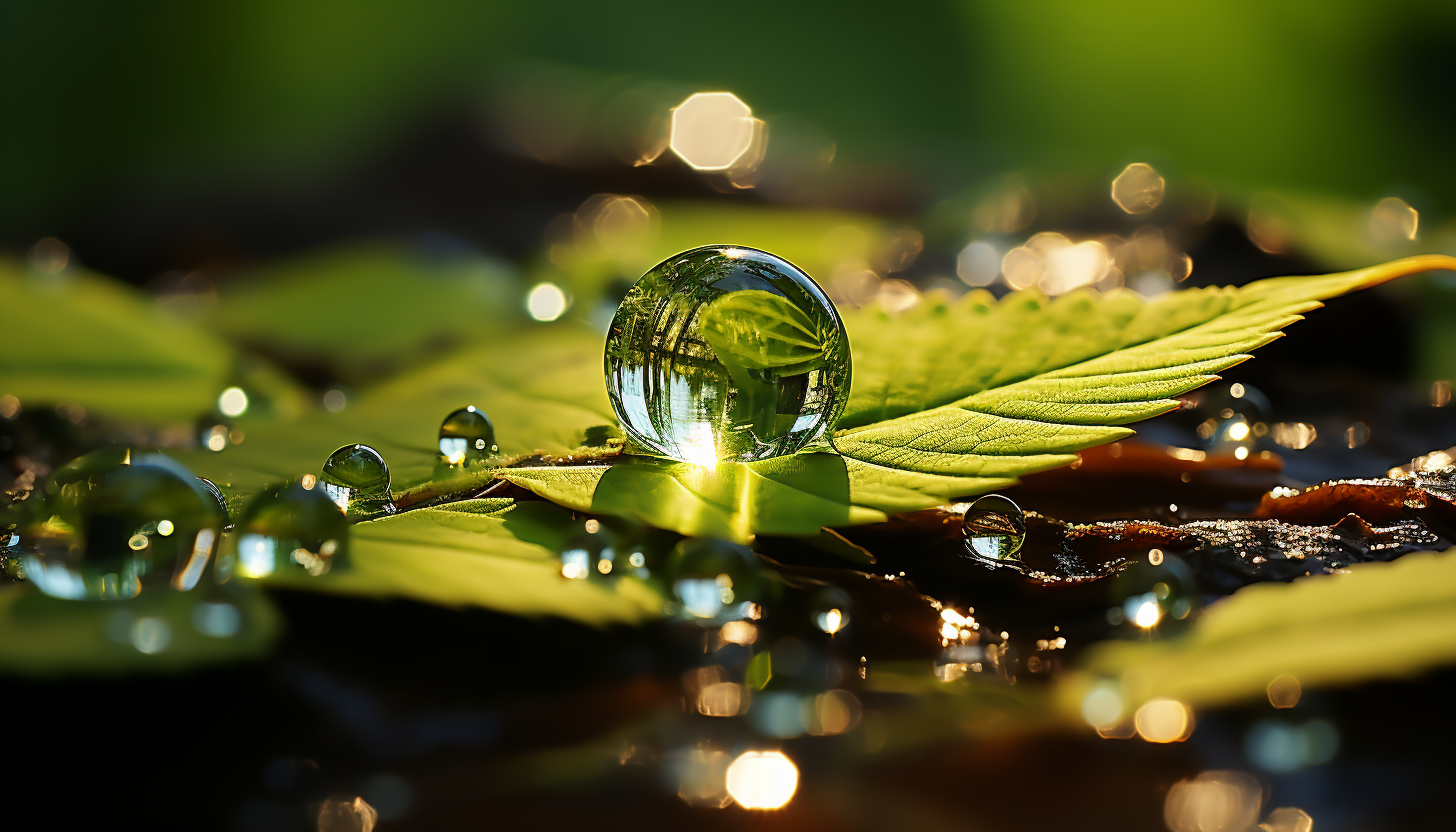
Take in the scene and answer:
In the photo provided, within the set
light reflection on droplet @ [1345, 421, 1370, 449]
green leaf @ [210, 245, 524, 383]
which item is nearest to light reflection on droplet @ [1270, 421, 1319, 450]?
light reflection on droplet @ [1345, 421, 1370, 449]

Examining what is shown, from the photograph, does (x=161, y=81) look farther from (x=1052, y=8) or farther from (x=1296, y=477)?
(x=1296, y=477)

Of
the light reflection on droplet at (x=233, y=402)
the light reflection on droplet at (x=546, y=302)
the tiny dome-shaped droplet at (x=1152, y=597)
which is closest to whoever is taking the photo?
the tiny dome-shaped droplet at (x=1152, y=597)

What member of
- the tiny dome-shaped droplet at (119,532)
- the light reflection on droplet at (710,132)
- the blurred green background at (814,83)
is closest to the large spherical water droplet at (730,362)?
the tiny dome-shaped droplet at (119,532)

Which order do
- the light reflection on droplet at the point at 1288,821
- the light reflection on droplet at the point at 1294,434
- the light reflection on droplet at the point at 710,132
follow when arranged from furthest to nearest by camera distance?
the light reflection on droplet at the point at 710,132 → the light reflection on droplet at the point at 1294,434 → the light reflection on droplet at the point at 1288,821

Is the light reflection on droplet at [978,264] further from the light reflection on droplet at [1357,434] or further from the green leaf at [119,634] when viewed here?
the green leaf at [119,634]

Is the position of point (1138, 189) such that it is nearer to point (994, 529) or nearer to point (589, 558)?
point (994, 529)

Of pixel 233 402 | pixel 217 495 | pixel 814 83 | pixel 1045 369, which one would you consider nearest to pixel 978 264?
pixel 1045 369

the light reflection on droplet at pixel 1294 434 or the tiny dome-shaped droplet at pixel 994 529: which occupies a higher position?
the light reflection on droplet at pixel 1294 434

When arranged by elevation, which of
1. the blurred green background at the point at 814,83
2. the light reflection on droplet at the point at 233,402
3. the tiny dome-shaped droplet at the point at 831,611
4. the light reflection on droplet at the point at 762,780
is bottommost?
the light reflection on droplet at the point at 762,780
